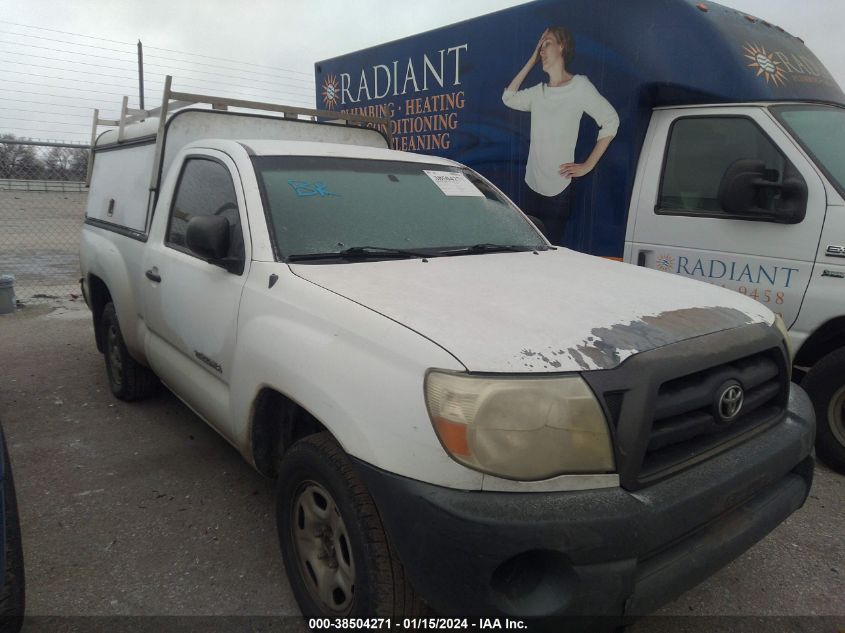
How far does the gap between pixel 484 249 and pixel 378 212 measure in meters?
0.54

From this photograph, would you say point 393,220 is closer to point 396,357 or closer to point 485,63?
point 396,357

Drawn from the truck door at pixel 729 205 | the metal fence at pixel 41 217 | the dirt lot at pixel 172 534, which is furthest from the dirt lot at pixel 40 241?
the truck door at pixel 729 205

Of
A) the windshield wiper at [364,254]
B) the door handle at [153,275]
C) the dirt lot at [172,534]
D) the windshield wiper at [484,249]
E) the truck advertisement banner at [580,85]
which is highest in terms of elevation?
the truck advertisement banner at [580,85]

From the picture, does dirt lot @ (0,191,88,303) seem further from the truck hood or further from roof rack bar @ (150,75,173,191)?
the truck hood

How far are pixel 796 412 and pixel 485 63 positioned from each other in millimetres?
3964

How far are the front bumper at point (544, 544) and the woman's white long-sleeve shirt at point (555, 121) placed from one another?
326cm

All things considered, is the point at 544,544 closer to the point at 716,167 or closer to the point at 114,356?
the point at 716,167

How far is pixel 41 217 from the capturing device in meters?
12.1

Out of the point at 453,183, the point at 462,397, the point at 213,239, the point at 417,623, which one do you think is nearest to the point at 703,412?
the point at 462,397

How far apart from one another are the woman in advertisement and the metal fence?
22.7 ft

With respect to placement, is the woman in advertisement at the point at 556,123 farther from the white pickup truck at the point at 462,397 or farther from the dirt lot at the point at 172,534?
the dirt lot at the point at 172,534

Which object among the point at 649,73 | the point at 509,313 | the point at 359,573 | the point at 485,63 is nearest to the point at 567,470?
the point at 509,313

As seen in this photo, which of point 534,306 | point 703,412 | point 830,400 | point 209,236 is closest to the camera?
point 703,412

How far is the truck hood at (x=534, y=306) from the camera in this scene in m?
1.83
